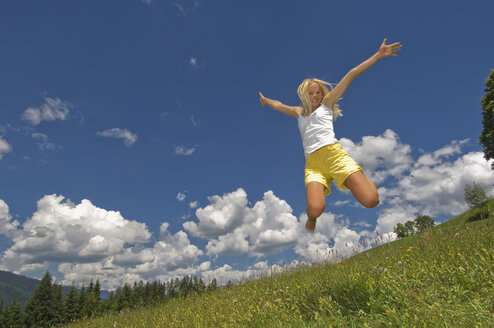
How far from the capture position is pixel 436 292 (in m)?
3.48

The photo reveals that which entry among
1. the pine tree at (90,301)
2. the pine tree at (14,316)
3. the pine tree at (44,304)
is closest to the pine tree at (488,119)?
the pine tree at (90,301)

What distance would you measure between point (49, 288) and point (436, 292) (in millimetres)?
68713

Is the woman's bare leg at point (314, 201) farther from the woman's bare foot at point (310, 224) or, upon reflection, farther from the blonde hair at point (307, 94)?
the blonde hair at point (307, 94)

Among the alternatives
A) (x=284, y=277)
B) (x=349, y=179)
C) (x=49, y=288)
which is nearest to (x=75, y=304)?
(x=49, y=288)

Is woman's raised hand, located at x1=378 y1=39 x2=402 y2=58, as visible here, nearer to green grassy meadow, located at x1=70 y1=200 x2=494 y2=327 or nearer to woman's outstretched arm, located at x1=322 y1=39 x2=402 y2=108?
woman's outstretched arm, located at x1=322 y1=39 x2=402 y2=108

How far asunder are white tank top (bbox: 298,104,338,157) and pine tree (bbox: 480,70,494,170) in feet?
93.5

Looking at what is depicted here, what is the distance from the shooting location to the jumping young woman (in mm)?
4930

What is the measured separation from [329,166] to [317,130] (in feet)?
2.20

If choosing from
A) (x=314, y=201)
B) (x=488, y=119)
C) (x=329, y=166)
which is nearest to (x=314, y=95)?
(x=329, y=166)

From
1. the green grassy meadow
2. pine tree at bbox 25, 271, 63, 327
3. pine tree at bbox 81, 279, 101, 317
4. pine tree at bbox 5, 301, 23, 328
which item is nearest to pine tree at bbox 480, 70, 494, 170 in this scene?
the green grassy meadow

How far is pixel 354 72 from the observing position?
5301 mm

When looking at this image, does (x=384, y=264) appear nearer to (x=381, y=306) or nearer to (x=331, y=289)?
(x=331, y=289)

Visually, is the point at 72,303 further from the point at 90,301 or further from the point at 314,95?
the point at 314,95

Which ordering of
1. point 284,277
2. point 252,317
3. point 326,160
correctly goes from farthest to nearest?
point 284,277, point 326,160, point 252,317
